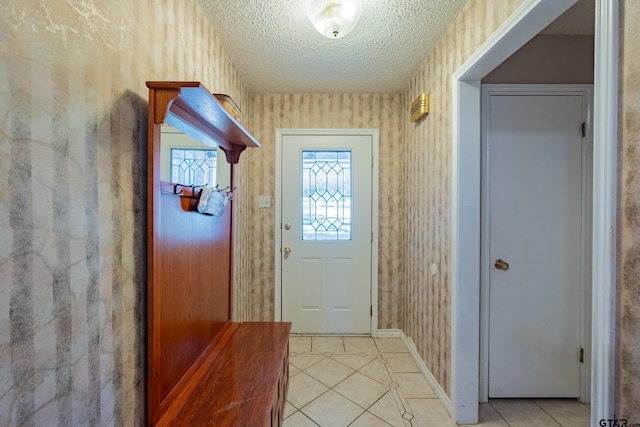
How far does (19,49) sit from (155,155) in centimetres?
38

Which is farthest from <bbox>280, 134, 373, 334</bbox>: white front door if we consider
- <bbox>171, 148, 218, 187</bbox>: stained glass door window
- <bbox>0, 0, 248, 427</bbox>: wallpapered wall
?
<bbox>0, 0, 248, 427</bbox>: wallpapered wall

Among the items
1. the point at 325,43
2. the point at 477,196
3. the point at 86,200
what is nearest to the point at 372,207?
the point at 477,196

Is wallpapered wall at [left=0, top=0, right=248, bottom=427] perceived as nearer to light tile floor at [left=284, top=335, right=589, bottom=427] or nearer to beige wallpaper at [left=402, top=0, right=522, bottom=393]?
light tile floor at [left=284, top=335, right=589, bottom=427]

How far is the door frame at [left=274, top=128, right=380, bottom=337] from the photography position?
2711 millimetres

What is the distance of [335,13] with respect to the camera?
4.50ft

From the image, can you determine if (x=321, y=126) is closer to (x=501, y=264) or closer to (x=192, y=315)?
(x=501, y=264)

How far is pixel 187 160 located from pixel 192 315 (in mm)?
679

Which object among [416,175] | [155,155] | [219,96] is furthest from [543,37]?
[155,155]

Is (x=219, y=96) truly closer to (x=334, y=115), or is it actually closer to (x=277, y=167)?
(x=277, y=167)

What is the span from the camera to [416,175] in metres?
2.36

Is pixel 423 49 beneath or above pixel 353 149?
above

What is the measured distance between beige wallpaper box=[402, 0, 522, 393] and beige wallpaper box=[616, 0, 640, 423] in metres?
0.72

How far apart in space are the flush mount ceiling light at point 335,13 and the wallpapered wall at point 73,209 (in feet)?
2.57

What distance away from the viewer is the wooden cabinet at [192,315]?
91cm
